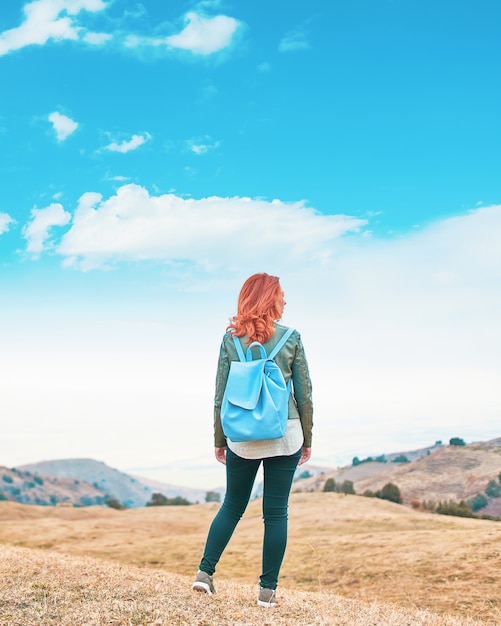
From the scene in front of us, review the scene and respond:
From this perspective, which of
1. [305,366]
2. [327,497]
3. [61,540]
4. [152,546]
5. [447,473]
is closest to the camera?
[305,366]

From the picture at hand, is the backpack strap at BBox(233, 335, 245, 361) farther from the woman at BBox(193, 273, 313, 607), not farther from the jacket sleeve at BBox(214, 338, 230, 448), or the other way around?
the jacket sleeve at BBox(214, 338, 230, 448)

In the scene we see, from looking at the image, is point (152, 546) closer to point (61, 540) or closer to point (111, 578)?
point (61, 540)

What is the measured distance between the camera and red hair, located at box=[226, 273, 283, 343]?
724 cm

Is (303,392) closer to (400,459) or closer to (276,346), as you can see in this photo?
(276,346)

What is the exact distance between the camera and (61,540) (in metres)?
28.4

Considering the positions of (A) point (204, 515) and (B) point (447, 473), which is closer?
(A) point (204, 515)

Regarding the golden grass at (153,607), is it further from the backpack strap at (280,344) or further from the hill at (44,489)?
the hill at (44,489)

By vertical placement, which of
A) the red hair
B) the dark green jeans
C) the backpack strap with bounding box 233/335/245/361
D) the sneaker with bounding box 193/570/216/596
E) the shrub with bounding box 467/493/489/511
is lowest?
the shrub with bounding box 467/493/489/511

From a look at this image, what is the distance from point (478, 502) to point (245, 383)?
168 ft

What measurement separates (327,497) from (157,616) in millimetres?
38454

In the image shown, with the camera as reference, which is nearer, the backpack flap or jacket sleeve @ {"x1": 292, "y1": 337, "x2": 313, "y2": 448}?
the backpack flap

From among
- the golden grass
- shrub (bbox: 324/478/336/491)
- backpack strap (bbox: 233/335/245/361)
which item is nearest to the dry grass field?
the golden grass

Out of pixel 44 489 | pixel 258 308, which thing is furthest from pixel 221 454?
pixel 44 489

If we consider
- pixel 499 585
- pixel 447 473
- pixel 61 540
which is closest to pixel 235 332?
pixel 499 585
